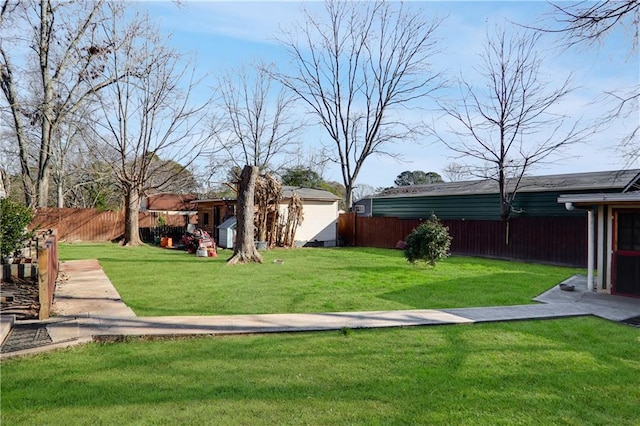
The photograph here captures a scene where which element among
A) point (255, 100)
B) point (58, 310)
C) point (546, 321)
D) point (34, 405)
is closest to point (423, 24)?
point (255, 100)

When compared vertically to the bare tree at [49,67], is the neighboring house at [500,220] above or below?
below

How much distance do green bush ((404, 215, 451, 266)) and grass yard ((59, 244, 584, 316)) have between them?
37 centimetres

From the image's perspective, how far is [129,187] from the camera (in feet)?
63.3

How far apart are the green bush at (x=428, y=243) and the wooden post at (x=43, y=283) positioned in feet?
29.4

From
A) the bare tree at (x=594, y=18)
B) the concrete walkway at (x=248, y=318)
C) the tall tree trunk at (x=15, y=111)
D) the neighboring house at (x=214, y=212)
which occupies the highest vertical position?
the tall tree trunk at (x=15, y=111)

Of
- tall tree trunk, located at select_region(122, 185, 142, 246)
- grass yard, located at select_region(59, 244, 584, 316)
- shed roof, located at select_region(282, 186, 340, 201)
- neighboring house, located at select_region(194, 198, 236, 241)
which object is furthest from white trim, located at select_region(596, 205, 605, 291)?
tall tree trunk, located at select_region(122, 185, 142, 246)

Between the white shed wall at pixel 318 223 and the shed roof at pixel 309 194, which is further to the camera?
the white shed wall at pixel 318 223

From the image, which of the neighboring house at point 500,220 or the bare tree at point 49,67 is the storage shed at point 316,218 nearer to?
the neighboring house at point 500,220

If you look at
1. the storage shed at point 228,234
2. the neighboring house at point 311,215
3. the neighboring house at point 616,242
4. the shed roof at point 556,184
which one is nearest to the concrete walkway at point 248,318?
the neighboring house at point 616,242

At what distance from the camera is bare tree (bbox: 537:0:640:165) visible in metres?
3.97

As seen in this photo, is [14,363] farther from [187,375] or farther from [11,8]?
[11,8]

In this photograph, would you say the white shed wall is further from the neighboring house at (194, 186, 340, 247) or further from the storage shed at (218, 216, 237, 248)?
the storage shed at (218, 216, 237, 248)

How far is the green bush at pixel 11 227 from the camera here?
28.3 feet

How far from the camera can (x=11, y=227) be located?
28.8 ft
